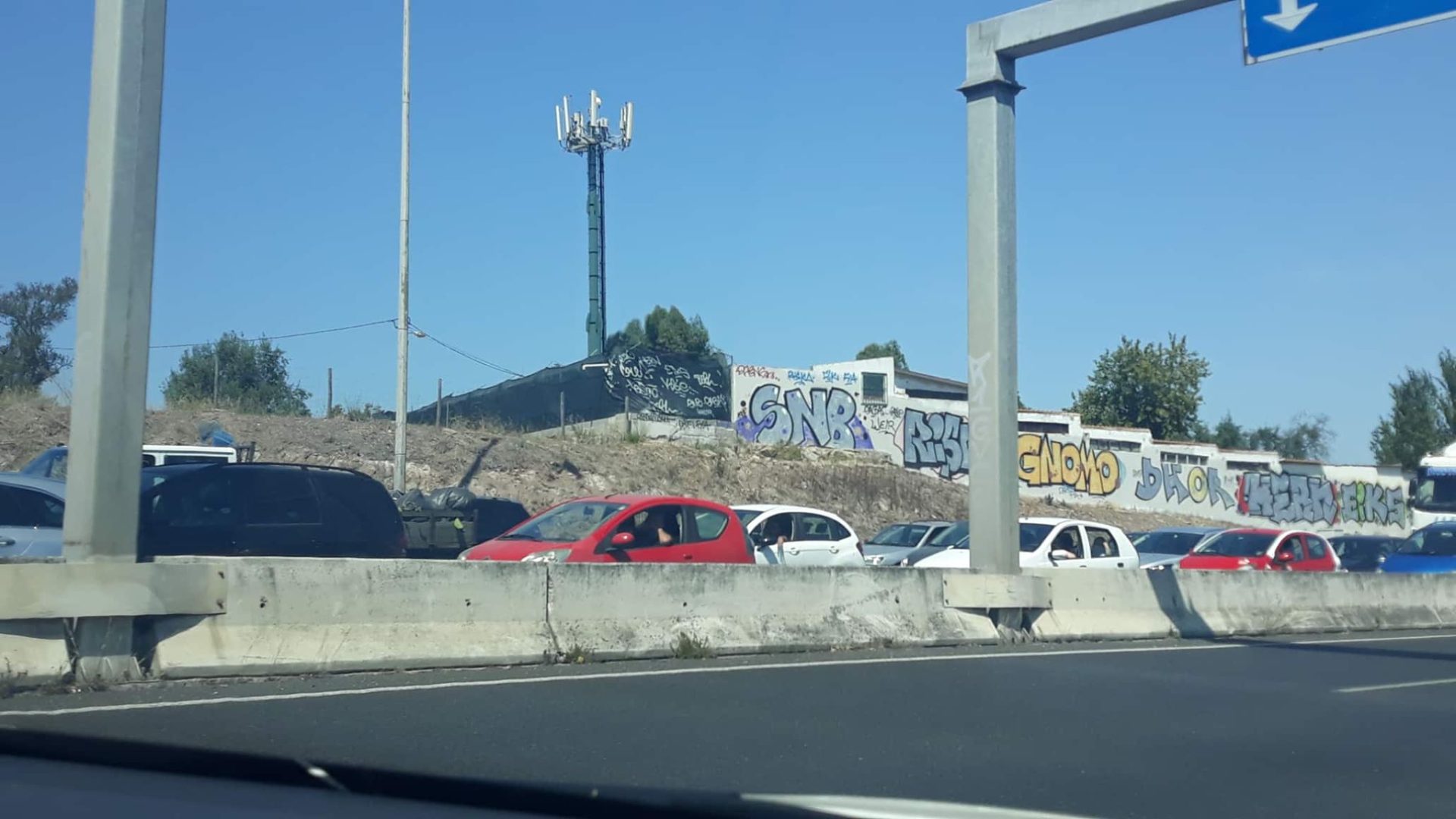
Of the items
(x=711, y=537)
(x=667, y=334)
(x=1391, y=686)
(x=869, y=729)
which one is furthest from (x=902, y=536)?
(x=667, y=334)

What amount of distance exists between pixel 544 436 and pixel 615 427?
2275mm

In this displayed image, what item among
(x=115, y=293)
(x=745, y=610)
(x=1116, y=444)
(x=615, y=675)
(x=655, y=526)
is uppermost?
(x=1116, y=444)

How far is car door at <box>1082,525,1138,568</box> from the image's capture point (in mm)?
20125

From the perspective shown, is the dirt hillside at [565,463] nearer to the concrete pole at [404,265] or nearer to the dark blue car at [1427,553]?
the concrete pole at [404,265]

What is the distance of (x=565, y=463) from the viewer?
34.5m

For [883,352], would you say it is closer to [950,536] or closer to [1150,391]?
[1150,391]

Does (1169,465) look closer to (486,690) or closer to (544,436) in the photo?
(544,436)

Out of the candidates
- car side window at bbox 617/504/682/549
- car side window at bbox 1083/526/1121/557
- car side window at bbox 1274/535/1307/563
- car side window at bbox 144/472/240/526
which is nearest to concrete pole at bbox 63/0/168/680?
car side window at bbox 144/472/240/526

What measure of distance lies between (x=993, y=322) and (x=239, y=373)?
4409 centimetres

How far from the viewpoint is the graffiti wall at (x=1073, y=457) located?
43156mm

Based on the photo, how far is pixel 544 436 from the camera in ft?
124

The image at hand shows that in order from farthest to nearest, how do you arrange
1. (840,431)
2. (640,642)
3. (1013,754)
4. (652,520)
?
(840,431) → (652,520) → (640,642) → (1013,754)

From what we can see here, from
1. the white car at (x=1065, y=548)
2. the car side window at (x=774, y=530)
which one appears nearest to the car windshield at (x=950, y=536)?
the white car at (x=1065, y=548)

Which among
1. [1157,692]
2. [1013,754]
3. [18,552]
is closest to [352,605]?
[18,552]
